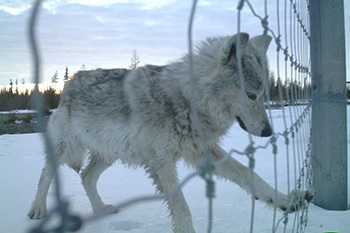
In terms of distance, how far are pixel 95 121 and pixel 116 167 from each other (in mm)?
2449

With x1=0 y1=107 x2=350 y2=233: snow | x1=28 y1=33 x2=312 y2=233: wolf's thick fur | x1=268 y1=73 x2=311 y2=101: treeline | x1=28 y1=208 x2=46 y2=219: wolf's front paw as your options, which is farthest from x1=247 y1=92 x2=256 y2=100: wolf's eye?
x1=28 y1=208 x2=46 y2=219: wolf's front paw

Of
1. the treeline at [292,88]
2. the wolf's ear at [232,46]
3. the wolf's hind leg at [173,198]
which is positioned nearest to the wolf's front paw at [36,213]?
the wolf's hind leg at [173,198]

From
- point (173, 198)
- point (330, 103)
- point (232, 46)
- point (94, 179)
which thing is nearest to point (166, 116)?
point (173, 198)

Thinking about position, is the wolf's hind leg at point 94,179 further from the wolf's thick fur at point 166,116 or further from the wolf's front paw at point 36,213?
the wolf's front paw at point 36,213

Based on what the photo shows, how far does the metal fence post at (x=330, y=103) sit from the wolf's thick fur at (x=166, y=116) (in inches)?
23.9

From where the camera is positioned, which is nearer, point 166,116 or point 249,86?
point 249,86

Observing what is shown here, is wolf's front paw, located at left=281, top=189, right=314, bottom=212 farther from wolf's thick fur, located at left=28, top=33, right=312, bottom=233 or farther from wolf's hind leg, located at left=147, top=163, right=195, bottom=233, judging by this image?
wolf's hind leg, located at left=147, top=163, right=195, bottom=233

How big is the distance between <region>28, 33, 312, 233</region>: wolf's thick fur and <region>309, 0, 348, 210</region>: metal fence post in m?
0.61

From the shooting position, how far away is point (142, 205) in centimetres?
323

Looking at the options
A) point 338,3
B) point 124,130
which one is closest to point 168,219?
point 124,130

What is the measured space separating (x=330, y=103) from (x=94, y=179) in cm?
261

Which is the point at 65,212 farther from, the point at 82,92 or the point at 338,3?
the point at 338,3

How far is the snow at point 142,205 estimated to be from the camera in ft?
8.61

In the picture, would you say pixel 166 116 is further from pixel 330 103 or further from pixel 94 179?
pixel 330 103
